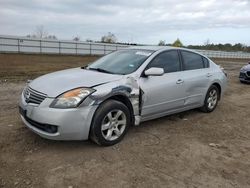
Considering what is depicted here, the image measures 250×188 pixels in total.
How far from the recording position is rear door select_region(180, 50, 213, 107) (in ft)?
18.5

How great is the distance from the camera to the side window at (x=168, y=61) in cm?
507

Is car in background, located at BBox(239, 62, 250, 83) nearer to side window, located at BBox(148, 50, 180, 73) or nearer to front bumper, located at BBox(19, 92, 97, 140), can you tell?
side window, located at BBox(148, 50, 180, 73)

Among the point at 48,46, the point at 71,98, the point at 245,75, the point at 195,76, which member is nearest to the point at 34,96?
the point at 71,98

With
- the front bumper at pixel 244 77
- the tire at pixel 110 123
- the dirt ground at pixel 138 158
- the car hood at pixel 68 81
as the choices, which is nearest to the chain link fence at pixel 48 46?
the front bumper at pixel 244 77

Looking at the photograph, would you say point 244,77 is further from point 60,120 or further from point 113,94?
point 60,120

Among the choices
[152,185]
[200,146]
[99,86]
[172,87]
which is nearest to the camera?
[152,185]

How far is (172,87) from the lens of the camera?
5.16 meters

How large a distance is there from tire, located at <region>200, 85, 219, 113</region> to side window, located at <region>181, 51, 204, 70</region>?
2.15 ft

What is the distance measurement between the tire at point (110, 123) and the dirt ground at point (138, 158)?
0.16 m

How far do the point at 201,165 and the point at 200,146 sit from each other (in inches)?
27.5

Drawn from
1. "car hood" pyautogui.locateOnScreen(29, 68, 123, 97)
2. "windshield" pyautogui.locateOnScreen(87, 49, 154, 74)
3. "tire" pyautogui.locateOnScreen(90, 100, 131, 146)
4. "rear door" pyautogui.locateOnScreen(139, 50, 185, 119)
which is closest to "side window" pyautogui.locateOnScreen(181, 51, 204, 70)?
"rear door" pyautogui.locateOnScreen(139, 50, 185, 119)

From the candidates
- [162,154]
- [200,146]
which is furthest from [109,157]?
[200,146]

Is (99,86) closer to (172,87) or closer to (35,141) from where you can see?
(35,141)

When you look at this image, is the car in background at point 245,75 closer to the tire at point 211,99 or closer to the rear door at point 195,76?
the tire at point 211,99
